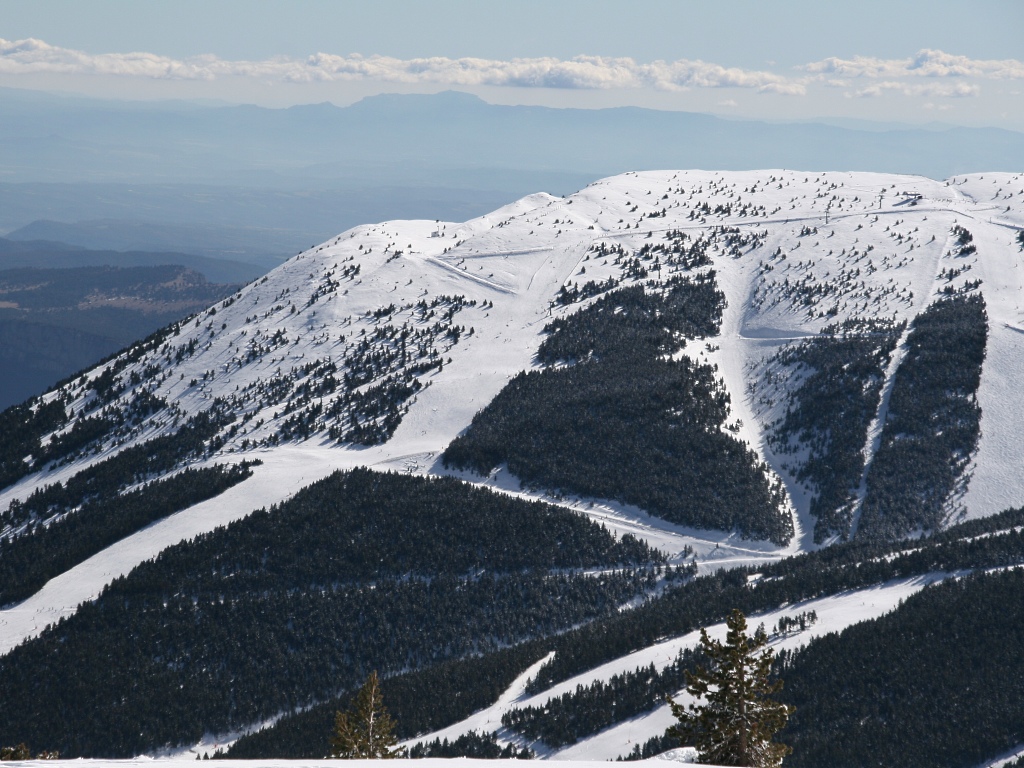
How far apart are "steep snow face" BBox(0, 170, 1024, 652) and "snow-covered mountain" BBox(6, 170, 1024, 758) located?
43 centimetres

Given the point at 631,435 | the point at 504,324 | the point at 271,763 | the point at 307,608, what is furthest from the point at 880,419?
the point at 271,763

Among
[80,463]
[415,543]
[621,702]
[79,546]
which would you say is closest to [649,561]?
[415,543]

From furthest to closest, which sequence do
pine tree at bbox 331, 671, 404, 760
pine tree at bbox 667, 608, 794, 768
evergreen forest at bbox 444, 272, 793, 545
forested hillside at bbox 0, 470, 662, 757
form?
evergreen forest at bbox 444, 272, 793, 545
forested hillside at bbox 0, 470, 662, 757
pine tree at bbox 331, 671, 404, 760
pine tree at bbox 667, 608, 794, 768

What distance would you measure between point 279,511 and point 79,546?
20.8 metres

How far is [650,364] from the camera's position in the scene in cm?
11988

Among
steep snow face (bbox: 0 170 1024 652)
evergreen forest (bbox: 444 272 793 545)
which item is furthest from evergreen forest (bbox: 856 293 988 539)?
evergreen forest (bbox: 444 272 793 545)

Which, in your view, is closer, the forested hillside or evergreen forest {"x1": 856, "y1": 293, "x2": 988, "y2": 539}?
the forested hillside

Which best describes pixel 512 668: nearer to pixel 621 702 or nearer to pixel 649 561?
pixel 621 702

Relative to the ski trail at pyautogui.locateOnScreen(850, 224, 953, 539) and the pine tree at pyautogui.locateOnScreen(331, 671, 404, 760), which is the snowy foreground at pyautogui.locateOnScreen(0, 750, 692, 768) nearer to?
the pine tree at pyautogui.locateOnScreen(331, 671, 404, 760)

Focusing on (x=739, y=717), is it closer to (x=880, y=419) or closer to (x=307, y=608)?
(x=307, y=608)

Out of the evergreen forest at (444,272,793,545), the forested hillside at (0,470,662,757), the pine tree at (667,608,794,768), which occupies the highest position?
the pine tree at (667,608,794,768)

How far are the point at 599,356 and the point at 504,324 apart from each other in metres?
20.7

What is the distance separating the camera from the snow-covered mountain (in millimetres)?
97750

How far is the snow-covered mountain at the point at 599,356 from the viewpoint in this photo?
97750mm
